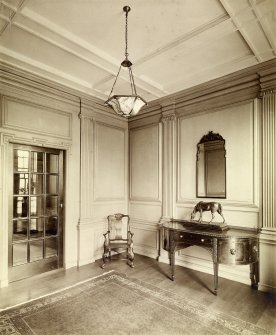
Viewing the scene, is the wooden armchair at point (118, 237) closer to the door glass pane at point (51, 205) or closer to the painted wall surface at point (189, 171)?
the painted wall surface at point (189, 171)

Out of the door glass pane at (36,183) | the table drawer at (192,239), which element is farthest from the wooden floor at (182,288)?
the door glass pane at (36,183)

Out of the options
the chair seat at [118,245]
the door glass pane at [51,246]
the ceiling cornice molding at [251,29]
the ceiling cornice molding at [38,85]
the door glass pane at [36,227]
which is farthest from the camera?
the chair seat at [118,245]

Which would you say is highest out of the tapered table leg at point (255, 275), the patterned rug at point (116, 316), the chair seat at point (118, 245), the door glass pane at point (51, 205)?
the door glass pane at point (51, 205)

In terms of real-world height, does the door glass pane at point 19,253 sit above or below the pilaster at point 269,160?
below

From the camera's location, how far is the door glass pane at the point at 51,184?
13.9ft

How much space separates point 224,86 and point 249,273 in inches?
117

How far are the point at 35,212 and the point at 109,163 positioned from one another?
1800 mm

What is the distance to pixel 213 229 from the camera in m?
3.69

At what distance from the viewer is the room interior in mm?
2771

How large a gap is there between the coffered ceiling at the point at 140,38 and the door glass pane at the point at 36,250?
108 inches

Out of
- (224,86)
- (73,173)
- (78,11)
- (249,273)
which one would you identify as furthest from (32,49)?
(249,273)

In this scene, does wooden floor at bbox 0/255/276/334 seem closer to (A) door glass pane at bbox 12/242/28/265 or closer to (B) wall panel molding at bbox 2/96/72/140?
(A) door glass pane at bbox 12/242/28/265

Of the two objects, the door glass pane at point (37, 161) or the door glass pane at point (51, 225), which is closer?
the door glass pane at point (37, 161)

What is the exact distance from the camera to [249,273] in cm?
367
